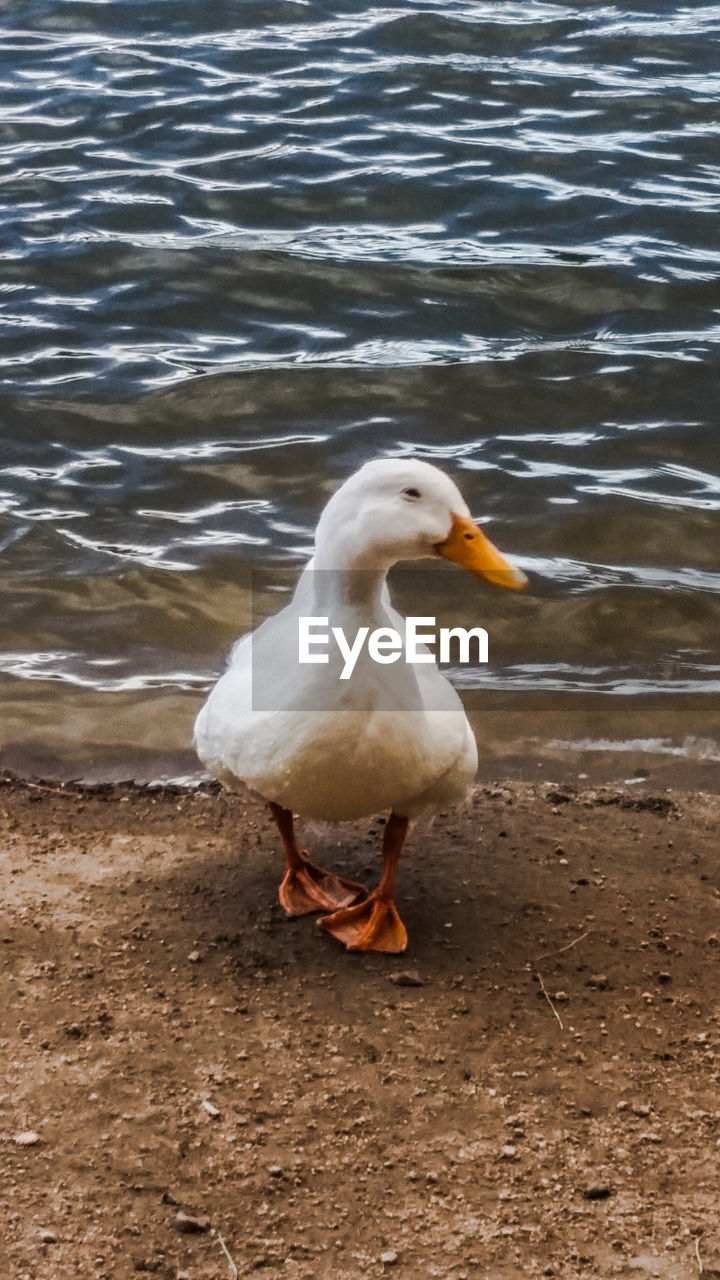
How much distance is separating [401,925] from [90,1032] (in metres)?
0.96

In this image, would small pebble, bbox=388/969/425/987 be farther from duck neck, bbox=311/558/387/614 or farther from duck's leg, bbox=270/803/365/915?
duck neck, bbox=311/558/387/614

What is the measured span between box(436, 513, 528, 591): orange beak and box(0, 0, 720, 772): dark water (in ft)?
6.23

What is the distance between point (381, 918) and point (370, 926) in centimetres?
4

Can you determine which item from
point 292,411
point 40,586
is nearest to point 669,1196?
point 40,586

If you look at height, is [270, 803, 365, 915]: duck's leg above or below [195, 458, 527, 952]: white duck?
below

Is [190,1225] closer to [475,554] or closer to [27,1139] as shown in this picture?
[27,1139]

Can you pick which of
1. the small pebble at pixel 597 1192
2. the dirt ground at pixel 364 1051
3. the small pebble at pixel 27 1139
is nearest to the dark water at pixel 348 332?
the dirt ground at pixel 364 1051

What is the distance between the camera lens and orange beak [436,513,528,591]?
3.63 meters

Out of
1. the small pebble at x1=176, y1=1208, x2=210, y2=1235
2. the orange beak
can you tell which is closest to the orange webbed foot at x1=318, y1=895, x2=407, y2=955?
the orange beak

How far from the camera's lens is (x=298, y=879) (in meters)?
4.35

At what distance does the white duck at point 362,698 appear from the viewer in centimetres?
356

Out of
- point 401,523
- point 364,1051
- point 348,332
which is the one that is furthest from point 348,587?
point 348,332

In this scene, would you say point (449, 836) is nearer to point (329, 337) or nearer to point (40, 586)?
point (40, 586)

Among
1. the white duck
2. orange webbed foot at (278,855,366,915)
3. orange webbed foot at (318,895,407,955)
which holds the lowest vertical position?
orange webbed foot at (278,855,366,915)
